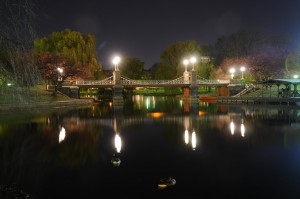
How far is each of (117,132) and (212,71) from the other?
58447mm

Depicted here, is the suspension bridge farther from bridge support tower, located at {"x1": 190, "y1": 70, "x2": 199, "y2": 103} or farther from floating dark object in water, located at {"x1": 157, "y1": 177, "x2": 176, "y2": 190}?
floating dark object in water, located at {"x1": 157, "y1": 177, "x2": 176, "y2": 190}

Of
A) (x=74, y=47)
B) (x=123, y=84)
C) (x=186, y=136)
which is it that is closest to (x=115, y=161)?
(x=186, y=136)

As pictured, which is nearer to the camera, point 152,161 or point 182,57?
point 152,161

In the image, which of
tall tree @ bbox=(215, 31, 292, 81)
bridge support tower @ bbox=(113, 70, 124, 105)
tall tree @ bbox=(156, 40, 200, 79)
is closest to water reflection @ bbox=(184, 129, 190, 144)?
→ bridge support tower @ bbox=(113, 70, 124, 105)

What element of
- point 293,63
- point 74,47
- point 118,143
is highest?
point 74,47

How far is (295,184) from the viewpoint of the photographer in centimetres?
1264

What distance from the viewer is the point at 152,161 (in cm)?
1681

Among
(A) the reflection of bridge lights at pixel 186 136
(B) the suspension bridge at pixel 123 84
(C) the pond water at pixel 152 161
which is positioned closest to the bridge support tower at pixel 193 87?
(B) the suspension bridge at pixel 123 84

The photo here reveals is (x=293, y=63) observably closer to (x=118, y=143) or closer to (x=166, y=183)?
(x=118, y=143)

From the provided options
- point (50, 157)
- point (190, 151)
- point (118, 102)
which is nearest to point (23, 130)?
point (50, 157)

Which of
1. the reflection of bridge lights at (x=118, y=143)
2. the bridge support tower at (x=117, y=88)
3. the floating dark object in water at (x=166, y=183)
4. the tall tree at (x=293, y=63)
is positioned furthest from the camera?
the tall tree at (x=293, y=63)

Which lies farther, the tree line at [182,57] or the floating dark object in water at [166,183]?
the tree line at [182,57]

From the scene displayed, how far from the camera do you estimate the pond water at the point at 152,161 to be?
12.4 m

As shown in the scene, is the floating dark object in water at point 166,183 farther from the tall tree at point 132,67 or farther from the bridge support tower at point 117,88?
the tall tree at point 132,67
